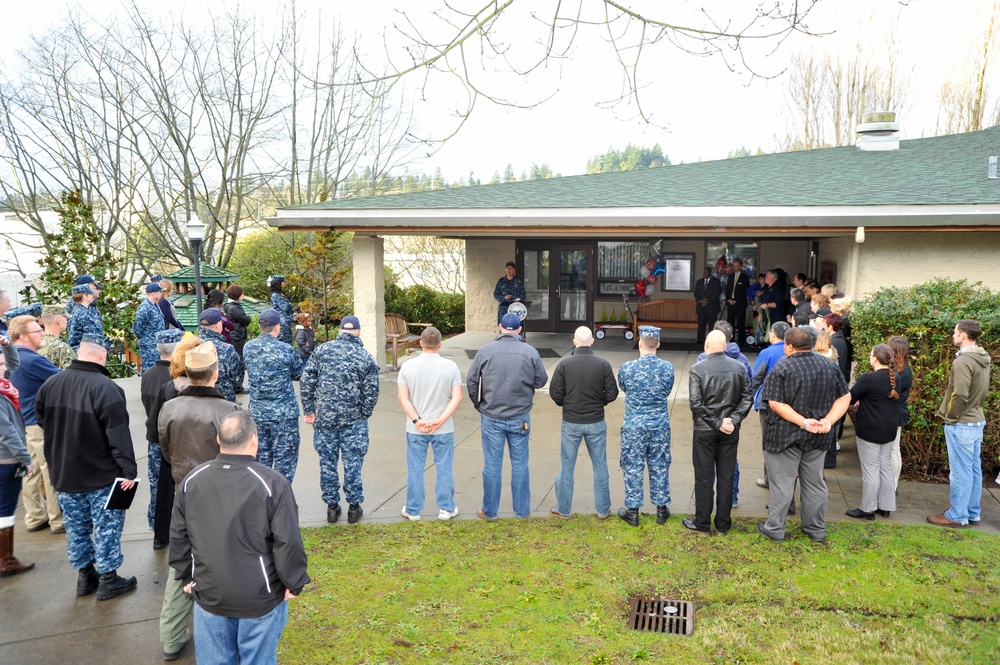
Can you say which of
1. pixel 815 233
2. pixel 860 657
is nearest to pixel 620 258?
pixel 815 233

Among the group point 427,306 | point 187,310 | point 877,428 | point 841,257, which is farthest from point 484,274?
point 877,428

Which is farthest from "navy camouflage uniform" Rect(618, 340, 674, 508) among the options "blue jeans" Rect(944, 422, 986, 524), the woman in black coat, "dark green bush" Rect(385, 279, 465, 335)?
"dark green bush" Rect(385, 279, 465, 335)

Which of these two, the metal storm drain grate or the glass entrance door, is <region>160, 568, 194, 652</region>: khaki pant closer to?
the metal storm drain grate

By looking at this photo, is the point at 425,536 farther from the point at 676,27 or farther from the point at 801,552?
the point at 676,27

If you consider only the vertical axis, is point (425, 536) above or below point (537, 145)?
below

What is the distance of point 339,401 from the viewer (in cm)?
618

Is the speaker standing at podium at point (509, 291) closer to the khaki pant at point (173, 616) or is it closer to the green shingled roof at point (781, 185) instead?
the green shingled roof at point (781, 185)

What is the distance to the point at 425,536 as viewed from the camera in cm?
609

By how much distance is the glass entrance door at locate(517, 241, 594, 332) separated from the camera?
18.0 metres

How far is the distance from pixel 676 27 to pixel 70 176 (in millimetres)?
22067

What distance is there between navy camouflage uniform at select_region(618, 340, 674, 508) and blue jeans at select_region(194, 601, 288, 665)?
3.43 meters

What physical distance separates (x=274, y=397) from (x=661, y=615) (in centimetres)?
348

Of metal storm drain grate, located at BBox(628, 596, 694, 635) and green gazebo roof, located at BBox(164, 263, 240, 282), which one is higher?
green gazebo roof, located at BBox(164, 263, 240, 282)

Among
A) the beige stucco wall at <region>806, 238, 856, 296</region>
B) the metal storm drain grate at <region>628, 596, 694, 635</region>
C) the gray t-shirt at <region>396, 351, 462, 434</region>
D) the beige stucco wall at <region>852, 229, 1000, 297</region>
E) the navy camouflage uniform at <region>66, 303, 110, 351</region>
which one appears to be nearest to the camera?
the metal storm drain grate at <region>628, 596, 694, 635</region>
